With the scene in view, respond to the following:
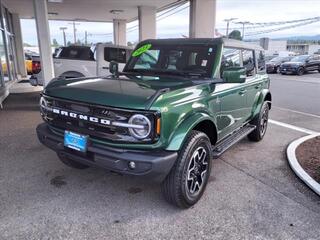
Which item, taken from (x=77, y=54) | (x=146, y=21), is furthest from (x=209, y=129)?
(x=146, y=21)

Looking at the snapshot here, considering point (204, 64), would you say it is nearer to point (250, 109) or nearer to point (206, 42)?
point (206, 42)

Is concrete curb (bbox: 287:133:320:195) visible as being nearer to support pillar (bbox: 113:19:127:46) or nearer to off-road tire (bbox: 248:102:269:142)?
off-road tire (bbox: 248:102:269:142)

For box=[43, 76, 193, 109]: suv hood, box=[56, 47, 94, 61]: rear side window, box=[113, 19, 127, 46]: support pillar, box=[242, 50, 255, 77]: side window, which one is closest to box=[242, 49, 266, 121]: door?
box=[242, 50, 255, 77]: side window

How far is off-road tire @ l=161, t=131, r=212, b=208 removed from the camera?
8.97ft

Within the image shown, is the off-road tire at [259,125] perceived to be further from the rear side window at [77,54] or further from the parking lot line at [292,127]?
the rear side window at [77,54]

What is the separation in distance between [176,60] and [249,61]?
1.53m

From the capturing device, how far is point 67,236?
8.27 feet

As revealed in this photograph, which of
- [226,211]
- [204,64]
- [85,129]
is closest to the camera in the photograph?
[85,129]

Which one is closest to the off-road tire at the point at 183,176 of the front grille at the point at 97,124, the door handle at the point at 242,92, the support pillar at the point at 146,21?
the front grille at the point at 97,124

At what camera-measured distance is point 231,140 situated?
4.05 metres

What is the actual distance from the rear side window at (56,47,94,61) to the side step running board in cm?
567

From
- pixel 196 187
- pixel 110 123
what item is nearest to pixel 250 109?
pixel 196 187

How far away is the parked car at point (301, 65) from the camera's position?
21.0 metres

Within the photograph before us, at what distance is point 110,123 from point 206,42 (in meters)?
1.95
